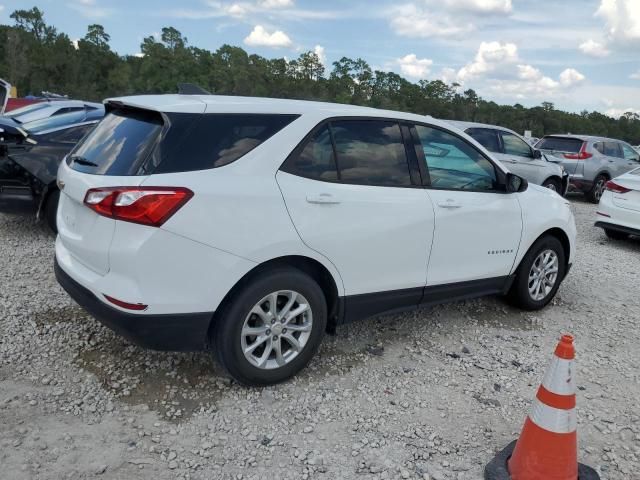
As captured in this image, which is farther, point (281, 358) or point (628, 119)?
point (628, 119)

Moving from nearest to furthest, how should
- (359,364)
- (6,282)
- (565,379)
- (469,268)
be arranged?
(565,379), (359,364), (469,268), (6,282)

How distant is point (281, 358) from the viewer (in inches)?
134

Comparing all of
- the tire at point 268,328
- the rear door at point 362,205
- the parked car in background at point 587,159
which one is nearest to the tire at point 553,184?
the parked car in background at point 587,159

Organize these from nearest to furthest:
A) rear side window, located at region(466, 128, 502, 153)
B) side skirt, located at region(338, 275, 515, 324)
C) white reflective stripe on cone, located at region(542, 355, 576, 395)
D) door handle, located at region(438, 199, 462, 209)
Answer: white reflective stripe on cone, located at region(542, 355, 576, 395) → side skirt, located at region(338, 275, 515, 324) → door handle, located at region(438, 199, 462, 209) → rear side window, located at region(466, 128, 502, 153)

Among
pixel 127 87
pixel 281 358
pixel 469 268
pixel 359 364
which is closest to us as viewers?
pixel 281 358

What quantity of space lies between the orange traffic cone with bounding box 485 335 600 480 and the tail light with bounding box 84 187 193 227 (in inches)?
79.6

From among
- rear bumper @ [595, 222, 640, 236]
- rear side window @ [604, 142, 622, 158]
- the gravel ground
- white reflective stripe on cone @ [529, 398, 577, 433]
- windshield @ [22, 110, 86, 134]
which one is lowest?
the gravel ground

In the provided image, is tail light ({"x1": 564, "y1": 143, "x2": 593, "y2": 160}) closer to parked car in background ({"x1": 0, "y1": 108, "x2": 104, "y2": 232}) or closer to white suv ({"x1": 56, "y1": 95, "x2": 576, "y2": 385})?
white suv ({"x1": 56, "y1": 95, "x2": 576, "y2": 385})

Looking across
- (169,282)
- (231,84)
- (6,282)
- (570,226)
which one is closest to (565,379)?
(169,282)

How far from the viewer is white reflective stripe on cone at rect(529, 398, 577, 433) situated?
262cm

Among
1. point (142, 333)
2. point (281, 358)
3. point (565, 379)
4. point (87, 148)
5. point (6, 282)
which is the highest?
point (87, 148)

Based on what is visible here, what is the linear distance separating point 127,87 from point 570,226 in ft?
191

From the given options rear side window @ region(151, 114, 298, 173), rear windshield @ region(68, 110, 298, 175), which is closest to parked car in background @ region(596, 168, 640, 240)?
rear windshield @ region(68, 110, 298, 175)

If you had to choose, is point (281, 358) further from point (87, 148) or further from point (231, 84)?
point (231, 84)
